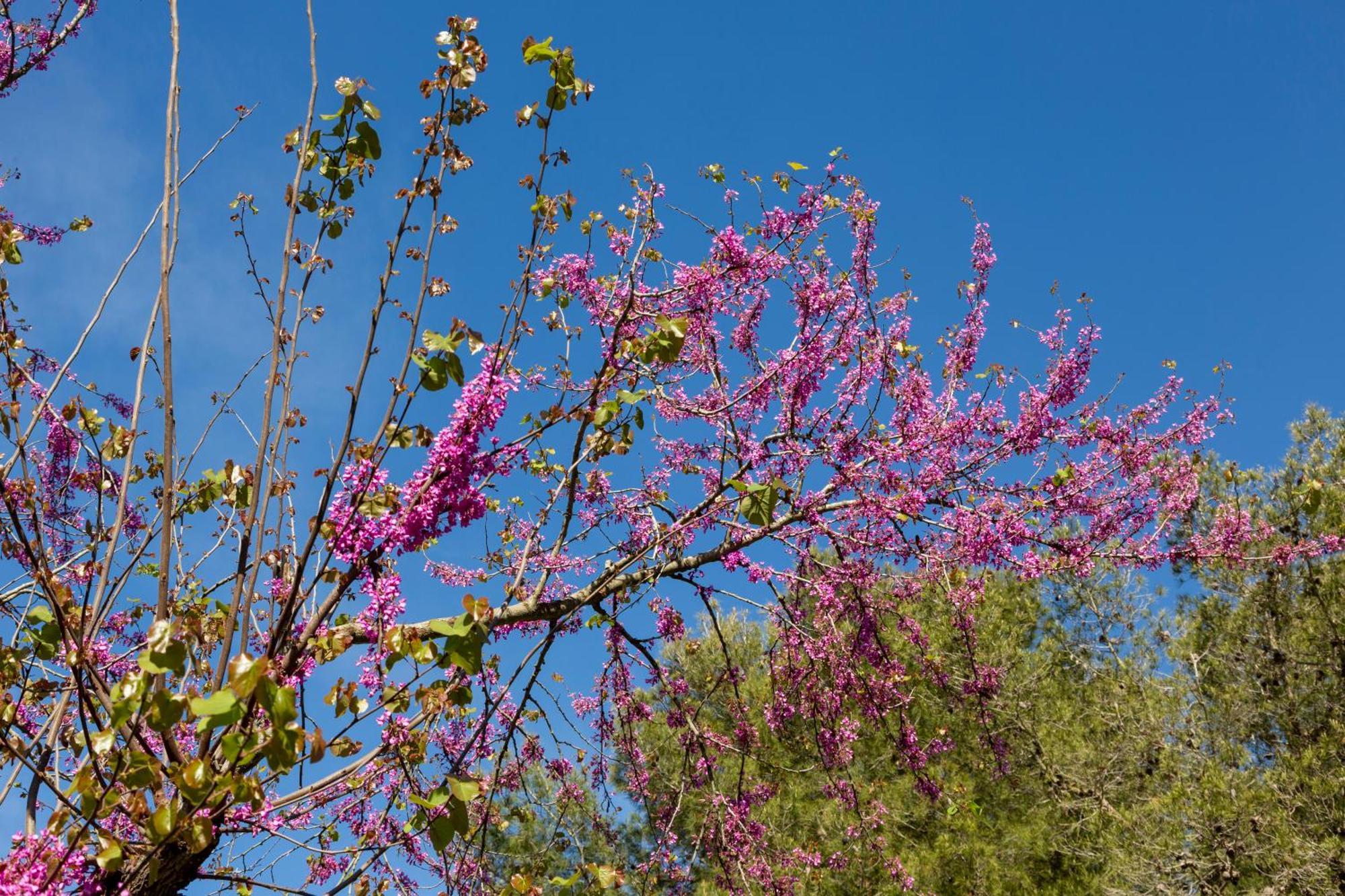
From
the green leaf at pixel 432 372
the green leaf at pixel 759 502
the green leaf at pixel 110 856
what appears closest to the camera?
the green leaf at pixel 110 856

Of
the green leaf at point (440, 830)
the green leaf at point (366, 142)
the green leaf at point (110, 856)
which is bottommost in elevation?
the green leaf at point (440, 830)

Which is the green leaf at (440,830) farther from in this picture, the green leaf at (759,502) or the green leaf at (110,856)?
the green leaf at (759,502)

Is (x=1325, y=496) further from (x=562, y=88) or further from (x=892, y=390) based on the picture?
(x=562, y=88)

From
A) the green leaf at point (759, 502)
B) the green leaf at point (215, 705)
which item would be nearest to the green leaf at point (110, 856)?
the green leaf at point (215, 705)

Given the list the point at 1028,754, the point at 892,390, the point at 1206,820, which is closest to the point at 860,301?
the point at 892,390

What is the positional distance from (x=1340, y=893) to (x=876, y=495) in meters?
10.1

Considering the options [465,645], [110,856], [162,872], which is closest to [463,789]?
[465,645]

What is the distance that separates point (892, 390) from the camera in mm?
6457

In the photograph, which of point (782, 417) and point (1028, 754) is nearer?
point (782, 417)

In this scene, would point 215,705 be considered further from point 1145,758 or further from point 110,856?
point 1145,758

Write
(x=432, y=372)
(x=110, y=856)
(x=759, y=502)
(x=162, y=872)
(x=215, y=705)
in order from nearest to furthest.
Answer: (x=215, y=705) → (x=110, y=856) → (x=162, y=872) → (x=432, y=372) → (x=759, y=502)

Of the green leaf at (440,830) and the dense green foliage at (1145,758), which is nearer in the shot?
the green leaf at (440,830)

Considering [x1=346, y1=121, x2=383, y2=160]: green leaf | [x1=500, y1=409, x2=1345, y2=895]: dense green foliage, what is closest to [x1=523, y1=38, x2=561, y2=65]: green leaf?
[x1=346, y1=121, x2=383, y2=160]: green leaf

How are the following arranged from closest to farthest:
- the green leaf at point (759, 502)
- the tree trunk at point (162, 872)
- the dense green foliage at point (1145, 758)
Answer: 1. the tree trunk at point (162, 872)
2. the green leaf at point (759, 502)
3. the dense green foliage at point (1145, 758)
